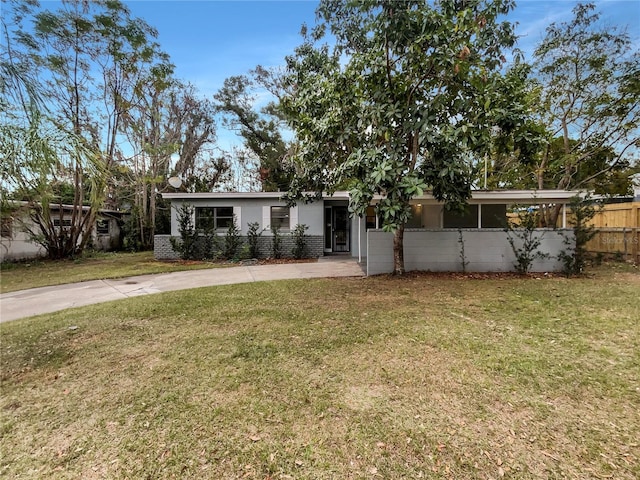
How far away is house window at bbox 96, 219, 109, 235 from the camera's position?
16.5 meters

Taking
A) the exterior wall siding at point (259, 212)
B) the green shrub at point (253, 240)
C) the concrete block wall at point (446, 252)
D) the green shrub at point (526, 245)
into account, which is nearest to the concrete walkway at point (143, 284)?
the concrete block wall at point (446, 252)

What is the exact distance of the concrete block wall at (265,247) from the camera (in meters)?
12.5

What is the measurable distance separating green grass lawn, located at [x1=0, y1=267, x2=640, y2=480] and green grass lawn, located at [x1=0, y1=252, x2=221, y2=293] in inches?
164

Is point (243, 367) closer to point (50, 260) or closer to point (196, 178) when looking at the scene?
point (50, 260)

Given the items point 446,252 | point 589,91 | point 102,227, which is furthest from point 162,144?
point 589,91

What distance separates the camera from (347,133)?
21.9ft

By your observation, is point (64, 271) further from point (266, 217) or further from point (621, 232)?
point (621, 232)

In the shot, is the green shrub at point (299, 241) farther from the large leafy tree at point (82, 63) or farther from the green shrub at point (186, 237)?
the large leafy tree at point (82, 63)

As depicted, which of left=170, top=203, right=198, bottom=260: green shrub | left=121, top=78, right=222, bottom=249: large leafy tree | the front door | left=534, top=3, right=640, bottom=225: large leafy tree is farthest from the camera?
left=121, top=78, right=222, bottom=249: large leafy tree

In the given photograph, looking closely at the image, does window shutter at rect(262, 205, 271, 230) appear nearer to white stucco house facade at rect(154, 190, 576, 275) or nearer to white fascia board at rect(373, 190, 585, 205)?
white stucco house facade at rect(154, 190, 576, 275)

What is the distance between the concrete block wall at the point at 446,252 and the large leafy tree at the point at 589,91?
17.0 feet

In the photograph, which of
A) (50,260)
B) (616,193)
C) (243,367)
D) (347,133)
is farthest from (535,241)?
(50,260)

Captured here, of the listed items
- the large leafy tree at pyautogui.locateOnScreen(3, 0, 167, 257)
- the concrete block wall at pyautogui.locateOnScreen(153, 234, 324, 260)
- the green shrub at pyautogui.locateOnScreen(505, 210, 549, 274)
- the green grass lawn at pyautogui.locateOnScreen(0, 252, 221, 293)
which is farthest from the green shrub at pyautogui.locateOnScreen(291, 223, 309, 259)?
the green shrub at pyautogui.locateOnScreen(505, 210, 549, 274)

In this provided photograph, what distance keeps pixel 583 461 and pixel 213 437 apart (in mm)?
2410
